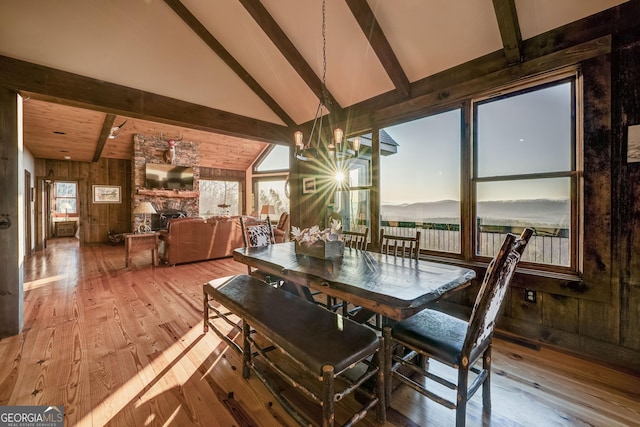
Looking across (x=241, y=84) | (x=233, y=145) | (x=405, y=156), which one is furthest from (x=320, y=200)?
(x=233, y=145)

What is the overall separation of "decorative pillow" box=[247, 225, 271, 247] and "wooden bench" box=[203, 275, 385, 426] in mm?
1037

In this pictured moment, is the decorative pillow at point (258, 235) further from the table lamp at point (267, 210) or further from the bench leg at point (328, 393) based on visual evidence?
the table lamp at point (267, 210)

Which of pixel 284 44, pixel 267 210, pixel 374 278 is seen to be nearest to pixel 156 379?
pixel 374 278

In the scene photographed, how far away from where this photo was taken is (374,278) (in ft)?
5.82

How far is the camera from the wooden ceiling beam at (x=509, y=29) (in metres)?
2.17

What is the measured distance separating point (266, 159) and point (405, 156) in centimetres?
735

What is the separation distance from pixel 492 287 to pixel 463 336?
412 millimetres

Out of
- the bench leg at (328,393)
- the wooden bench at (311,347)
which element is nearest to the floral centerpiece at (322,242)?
the wooden bench at (311,347)

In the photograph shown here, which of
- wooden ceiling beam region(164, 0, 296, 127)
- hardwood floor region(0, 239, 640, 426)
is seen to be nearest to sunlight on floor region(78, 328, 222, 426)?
hardwood floor region(0, 239, 640, 426)

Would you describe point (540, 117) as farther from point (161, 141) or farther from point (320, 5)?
point (161, 141)

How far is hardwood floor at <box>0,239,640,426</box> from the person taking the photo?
1563 millimetres

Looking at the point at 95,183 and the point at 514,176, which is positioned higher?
the point at 95,183

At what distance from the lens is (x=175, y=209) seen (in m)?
8.51
